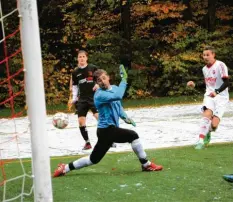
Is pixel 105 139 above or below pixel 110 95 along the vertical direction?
below

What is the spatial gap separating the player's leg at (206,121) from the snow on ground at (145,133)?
65 cm

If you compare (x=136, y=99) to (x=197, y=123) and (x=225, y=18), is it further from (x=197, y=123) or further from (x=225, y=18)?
(x=197, y=123)

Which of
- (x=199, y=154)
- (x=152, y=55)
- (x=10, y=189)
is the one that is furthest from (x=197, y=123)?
(x=152, y=55)

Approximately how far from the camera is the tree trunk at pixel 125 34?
2501 centimetres

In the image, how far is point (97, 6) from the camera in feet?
88.4

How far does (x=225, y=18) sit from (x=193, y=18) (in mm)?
1541

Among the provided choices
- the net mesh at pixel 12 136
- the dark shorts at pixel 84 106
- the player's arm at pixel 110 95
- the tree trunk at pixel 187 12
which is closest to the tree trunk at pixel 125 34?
the tree trunk at pixel 187 12

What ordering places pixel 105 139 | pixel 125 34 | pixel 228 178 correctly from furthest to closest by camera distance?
pixel 125 34, pixel 105 139, pixel 228 178

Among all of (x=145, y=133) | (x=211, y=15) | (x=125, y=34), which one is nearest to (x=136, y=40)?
(x=125, y=34)

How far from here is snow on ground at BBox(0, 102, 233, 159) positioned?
408 inches

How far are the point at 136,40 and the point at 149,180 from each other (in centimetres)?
1873

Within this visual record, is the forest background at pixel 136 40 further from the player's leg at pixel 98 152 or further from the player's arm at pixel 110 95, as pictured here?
the player's arm at pixel 110 95

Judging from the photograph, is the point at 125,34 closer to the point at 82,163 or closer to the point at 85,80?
the point at 85,80

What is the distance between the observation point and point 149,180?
6828 millimetres
